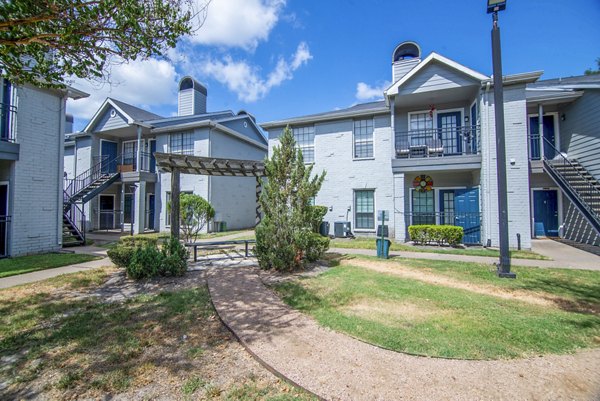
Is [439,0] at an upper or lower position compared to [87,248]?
upper

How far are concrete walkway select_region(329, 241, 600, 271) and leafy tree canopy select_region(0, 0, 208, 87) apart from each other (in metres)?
8.53

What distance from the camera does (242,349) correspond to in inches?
137

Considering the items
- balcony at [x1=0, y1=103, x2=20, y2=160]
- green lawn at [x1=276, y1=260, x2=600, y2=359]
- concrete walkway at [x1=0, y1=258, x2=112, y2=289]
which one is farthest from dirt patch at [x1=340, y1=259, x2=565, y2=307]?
balcony at [x1=0, y1=103, x2=20, y2=160]

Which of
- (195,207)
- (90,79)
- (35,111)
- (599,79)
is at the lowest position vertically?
(195,207)

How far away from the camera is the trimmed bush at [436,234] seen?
1124 centimetres

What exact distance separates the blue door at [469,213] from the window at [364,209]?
3.76m

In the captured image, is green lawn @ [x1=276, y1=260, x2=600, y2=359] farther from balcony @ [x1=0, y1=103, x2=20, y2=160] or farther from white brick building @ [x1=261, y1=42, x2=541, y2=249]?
balcony @ [x1=0, y1=103, x2=20, y2=160]

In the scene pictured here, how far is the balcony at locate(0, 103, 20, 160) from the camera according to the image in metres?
9.05

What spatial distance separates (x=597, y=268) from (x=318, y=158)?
1132 cm

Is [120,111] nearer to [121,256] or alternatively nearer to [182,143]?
[182,143]

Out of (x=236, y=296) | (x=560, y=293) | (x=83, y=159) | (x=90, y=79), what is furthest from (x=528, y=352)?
(x=83, y=159)

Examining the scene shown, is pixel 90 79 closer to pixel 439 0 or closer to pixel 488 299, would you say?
pixel 488 299

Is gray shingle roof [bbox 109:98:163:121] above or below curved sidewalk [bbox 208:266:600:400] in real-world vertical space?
above

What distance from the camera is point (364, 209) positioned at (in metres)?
14.3
